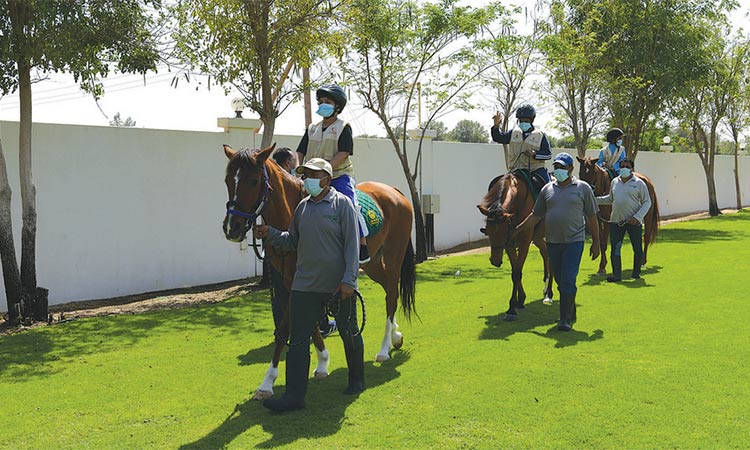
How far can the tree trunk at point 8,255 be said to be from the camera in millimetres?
Answer: 9336

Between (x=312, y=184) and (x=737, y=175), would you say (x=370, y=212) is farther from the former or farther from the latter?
(x=737, y=175)

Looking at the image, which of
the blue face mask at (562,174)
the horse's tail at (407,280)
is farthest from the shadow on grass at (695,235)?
the horse's tail at (407,280)

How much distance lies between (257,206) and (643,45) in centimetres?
1815

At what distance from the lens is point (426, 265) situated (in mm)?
15078

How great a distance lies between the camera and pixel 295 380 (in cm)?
546

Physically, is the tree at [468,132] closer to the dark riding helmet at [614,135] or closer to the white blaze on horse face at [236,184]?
the dark riding helmet at [614,135]

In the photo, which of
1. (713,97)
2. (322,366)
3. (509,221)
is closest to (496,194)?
(509,221)

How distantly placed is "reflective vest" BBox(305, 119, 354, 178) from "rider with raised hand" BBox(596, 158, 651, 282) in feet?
22.6

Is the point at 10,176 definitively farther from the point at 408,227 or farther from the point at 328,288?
the point at 328,288

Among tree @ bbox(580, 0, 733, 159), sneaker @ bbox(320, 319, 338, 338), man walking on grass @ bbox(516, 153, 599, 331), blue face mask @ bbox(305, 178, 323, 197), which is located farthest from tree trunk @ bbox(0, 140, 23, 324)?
tree @ bbox(580, 0, 733, 159)

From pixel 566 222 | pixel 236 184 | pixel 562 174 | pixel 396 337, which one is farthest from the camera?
pixel 562 174

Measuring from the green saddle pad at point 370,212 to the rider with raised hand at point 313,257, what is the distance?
4.08 ft

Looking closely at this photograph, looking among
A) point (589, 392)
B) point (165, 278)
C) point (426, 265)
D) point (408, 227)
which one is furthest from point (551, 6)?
point (589, 392)

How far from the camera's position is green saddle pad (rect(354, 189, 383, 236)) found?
22.2 ft
